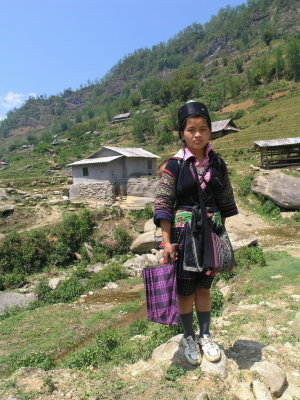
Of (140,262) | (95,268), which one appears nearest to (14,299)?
(95,268)

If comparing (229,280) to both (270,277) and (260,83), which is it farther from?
(260,83)

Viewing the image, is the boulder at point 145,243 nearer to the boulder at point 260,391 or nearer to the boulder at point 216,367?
the boulder at point 216,367

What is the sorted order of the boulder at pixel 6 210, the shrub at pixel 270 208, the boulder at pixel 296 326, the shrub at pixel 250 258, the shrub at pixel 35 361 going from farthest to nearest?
the boulder at pixel 6 210, the shrub at pixel 270 208, the shrub at pixel 250 258, the shrub at pixel 35 361, the boulder at pixel 296 326

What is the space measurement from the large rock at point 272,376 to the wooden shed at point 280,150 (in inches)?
659

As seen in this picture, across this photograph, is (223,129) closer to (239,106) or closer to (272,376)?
(239,106)

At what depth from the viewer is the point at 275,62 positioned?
5266 cm

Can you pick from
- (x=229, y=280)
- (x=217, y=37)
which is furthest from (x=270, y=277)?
(x=217, y=37)

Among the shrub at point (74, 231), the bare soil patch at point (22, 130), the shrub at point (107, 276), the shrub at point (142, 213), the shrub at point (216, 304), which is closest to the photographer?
the shrub at point (216, 304)

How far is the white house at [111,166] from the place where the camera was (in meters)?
19.7

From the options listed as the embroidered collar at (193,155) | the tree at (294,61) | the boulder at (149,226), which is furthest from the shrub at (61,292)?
the tree at (294,61)

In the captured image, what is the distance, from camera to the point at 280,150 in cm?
1847

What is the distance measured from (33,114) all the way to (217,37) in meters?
101

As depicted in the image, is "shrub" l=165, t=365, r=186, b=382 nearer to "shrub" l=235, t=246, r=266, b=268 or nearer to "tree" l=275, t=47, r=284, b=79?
"shrub" l=235, t=246, r=266, b=268

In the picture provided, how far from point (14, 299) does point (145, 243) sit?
536 cm
